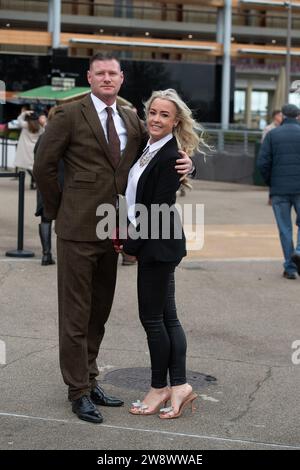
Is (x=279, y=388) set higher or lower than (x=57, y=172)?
lower

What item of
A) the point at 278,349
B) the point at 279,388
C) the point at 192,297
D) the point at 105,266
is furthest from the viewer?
the point at 192,297

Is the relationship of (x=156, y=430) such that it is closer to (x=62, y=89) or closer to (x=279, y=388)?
(x=279, y=388)

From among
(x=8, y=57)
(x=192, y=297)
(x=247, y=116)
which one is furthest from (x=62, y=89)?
(x=247, y=116)

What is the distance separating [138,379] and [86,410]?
3.42 ft

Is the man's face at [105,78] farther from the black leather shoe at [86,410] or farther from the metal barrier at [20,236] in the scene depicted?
the metal barrier at [20,236]

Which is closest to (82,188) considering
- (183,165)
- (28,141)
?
(183,165)

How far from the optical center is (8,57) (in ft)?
132

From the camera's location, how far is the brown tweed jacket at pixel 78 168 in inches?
217

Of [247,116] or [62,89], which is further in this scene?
[247,116]

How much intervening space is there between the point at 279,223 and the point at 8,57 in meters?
31.1

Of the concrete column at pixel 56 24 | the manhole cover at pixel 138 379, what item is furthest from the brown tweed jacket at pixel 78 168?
the concrete column at pixel 56 24

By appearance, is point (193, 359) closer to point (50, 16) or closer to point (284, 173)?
point (284, 173)

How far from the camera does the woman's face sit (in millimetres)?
5465

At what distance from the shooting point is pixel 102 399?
586 centimetres
